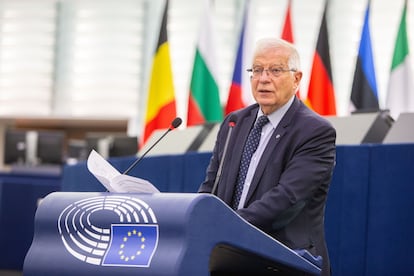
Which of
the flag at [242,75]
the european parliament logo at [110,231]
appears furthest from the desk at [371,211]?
the flag at [242,75]

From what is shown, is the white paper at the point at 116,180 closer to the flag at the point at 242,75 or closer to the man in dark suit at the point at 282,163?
the man in dark suit at the point at 282,163

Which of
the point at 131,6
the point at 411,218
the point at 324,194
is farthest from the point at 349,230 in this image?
the point at 131,6

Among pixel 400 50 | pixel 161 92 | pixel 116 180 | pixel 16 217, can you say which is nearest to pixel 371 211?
pixel 116 180

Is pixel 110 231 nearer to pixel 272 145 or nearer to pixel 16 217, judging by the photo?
pixel 272 145

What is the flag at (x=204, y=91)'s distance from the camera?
803 cm

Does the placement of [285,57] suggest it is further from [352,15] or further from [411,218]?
[352,15]

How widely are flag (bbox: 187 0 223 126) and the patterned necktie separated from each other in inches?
196

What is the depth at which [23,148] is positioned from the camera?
9930mm

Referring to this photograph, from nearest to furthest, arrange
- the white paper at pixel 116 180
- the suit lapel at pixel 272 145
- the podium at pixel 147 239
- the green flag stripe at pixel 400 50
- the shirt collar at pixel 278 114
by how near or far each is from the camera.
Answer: the podium at pixel 147 239, the white paper at pixel 116 180, the suit lapel at pixel 272 145, the shirt collar at pixel 278 114, the green flag stripe at pixel 400 50

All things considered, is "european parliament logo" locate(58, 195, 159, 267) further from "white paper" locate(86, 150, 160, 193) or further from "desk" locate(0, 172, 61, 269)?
"desk" locate(0, 172, 61, 269)

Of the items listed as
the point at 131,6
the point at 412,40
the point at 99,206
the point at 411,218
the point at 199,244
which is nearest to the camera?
the point at 199,244

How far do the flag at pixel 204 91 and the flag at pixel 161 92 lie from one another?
234mm

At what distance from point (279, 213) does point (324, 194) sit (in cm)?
23

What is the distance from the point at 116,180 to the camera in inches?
98.5
